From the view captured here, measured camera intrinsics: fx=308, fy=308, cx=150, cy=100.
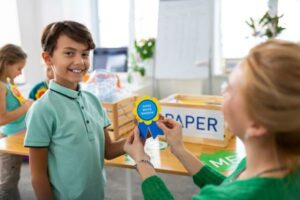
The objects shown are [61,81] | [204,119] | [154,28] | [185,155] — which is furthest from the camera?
[154,28]

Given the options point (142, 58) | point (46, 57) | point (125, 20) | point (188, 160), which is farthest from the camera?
point (125, 20)

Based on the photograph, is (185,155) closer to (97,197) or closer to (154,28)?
(97,197)

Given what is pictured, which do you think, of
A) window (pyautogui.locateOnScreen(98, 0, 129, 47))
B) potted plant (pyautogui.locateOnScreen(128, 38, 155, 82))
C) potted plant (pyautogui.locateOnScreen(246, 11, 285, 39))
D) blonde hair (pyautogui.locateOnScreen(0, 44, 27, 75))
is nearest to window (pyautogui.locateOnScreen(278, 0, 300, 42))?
potted plant (pyautogui.locateOnScreen(246, 11, 285, 39))

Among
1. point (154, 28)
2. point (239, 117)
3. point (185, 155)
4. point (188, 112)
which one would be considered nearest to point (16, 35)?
point (154, 28)

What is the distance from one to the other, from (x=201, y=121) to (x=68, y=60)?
81cm

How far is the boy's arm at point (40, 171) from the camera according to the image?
118cm

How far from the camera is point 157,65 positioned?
394 centimetres

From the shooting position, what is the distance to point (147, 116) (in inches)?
46.9

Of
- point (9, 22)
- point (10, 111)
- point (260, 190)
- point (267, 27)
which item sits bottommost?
point (10, 111)

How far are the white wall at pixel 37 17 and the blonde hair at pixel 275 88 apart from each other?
3901 mm

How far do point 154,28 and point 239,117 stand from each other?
3.73m

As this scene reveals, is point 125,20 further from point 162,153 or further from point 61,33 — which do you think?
point 61,33

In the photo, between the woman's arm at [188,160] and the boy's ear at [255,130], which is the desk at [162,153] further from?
the boy's ear at [255,130]

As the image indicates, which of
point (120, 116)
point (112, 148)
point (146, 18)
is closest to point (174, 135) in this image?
point (112, 148)
